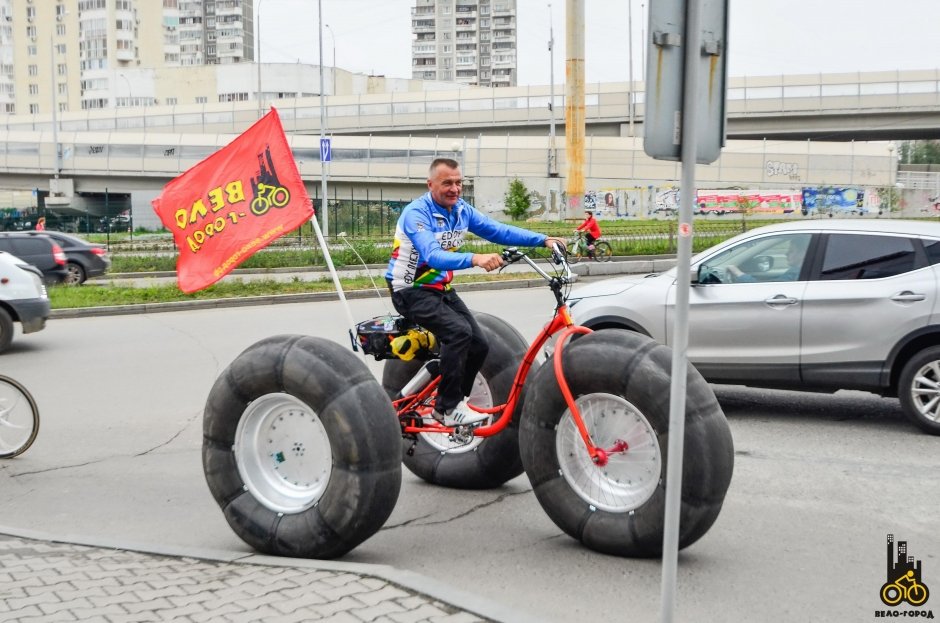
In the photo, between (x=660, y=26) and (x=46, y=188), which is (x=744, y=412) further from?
(x=46, y=188)

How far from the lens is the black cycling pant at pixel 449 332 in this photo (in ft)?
20.1

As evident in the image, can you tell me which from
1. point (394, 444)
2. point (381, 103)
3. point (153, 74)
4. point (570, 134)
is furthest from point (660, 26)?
point (153, 74)

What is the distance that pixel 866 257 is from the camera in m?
8.80

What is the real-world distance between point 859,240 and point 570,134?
36378 mm

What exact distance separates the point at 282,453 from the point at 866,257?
5578mm

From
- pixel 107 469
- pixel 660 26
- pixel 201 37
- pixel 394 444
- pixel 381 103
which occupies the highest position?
pixel 201 37

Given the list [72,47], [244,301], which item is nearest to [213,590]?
[244,301]

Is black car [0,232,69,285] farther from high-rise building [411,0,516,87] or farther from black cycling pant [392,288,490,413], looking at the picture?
high-rise building [411,0,516,87]

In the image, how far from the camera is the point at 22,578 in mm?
5145

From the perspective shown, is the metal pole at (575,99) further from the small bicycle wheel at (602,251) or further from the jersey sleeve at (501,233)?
the jersey sleeve at (501,233)

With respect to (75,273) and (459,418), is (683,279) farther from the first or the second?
(75,273)

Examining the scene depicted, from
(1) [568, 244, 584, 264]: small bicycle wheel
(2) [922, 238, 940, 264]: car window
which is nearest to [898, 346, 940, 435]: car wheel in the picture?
(2) [922, 238, 940, 264]: car window

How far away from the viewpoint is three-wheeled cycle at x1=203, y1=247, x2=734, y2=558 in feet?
17.2

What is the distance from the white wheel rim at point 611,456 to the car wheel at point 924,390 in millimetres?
4029
